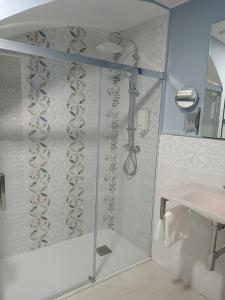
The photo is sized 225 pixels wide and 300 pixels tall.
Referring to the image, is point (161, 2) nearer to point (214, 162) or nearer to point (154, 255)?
point (214, 162)

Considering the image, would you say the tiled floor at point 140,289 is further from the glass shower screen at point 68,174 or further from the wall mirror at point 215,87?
the wall mirror at point 215,87

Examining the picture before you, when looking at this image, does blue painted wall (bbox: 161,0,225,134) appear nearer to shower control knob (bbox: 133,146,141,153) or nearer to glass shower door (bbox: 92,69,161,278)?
glass shower door (bbox: 92,69,161,278)

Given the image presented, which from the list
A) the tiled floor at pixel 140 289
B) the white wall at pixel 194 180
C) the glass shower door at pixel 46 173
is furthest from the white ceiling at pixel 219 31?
the tiled floor at pixel 140 289

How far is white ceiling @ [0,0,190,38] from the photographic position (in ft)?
5.72

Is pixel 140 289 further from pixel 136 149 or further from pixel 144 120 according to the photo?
pixel 144 120

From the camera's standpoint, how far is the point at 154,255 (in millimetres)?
2297

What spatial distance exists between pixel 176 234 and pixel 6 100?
172 centimetres

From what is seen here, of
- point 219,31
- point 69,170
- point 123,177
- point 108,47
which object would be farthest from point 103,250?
point 219,31

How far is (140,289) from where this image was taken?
1.90m

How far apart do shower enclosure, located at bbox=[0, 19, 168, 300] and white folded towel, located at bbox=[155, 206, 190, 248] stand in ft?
2.02

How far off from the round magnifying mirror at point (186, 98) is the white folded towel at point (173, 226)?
817 millimetres

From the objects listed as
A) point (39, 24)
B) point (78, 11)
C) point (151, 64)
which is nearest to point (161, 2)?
point (151, 64)

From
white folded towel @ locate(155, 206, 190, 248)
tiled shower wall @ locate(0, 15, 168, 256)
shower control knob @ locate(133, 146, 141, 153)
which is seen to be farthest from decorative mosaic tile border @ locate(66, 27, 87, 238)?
white folded towel @ locate(155, 206, 190, 248)

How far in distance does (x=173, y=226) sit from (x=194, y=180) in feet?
1.54
